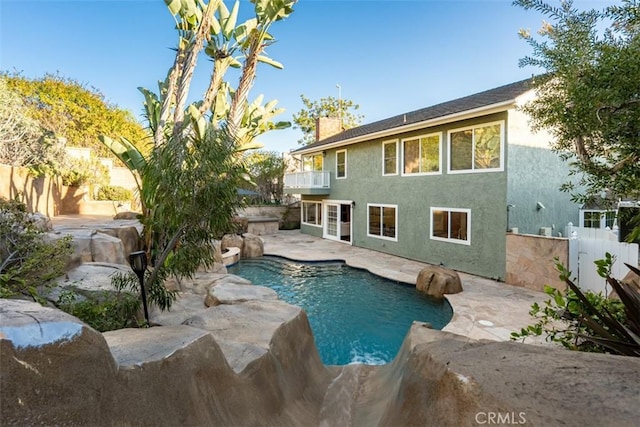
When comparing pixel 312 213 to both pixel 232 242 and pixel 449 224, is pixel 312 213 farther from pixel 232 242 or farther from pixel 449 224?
pixel 449 224

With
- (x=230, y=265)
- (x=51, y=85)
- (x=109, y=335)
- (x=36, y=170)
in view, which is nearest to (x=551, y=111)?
(x=109, y=335)

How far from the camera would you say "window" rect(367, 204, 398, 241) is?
16.2 metres

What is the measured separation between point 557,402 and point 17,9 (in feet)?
50.7

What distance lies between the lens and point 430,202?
46.6 ft

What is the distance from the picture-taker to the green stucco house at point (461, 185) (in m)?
11.5

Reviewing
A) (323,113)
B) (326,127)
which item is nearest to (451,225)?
(326,127)

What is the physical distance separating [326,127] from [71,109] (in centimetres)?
1849

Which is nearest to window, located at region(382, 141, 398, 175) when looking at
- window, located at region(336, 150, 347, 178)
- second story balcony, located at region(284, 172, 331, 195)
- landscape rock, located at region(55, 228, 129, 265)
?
window, located at region(336, 150, 347, 178)

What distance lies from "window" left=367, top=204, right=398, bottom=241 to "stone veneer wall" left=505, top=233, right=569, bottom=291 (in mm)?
5882

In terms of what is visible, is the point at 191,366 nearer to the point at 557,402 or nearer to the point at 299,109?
the point at 557,402

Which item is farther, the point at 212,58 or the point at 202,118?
the point at 212,58

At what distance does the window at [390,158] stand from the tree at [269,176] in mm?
13290

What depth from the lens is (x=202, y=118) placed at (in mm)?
10109

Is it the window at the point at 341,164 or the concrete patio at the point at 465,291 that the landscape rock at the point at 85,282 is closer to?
the concrete patio at the point at 465,291
